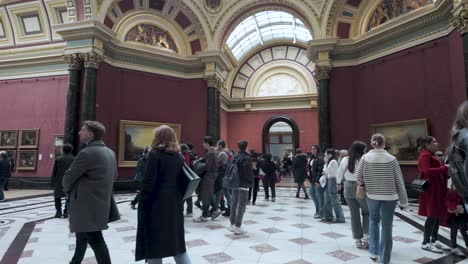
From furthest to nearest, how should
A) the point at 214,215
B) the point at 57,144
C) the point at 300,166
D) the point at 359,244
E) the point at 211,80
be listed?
the point at 211,80 < the point at 57,144 < the point at 300,166 < the point at 214,215 < the point at 359,244

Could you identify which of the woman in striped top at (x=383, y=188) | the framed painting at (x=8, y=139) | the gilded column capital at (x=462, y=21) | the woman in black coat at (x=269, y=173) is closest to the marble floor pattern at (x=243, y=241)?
the woman in striped top at (x=383, y=188)

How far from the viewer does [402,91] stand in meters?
10.1

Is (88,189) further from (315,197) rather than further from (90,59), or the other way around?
(90,59)

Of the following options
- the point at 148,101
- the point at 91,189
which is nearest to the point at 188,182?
the point at 91,189

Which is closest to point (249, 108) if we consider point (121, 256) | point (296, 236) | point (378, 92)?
point (378, 92)

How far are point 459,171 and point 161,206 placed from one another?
86.8 inches

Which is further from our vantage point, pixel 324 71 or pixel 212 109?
pixel 212 109

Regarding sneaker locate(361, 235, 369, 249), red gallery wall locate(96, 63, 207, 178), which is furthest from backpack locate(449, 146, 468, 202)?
red gallery wall locate(96, 63, 207, 178)

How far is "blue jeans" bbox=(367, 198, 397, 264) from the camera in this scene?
358 centimetres

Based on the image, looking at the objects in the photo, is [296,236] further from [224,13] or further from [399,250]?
[224,13]

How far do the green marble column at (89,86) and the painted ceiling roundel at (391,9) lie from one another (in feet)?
34.8

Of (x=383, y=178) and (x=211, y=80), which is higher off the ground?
(x=211, y=80)

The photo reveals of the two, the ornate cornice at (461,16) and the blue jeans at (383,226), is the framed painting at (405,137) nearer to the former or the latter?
the ornate cornice at (461,16)

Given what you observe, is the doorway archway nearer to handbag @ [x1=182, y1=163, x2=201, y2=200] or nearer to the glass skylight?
the glass skylight
